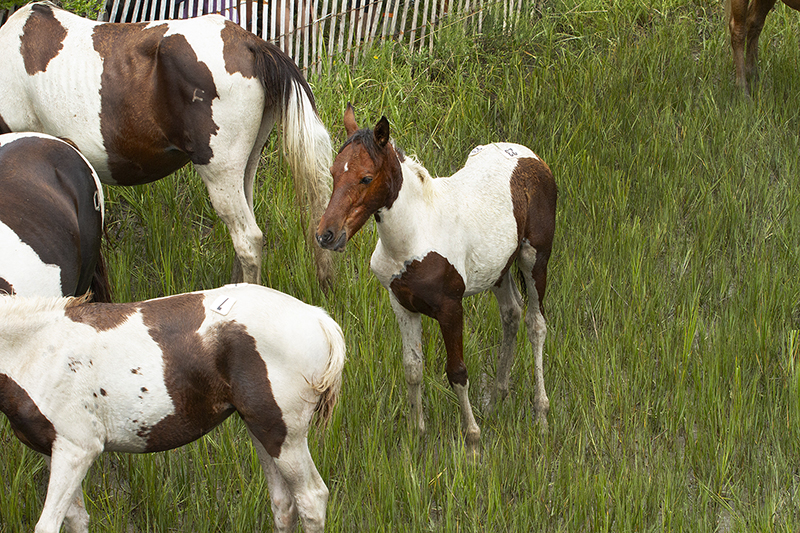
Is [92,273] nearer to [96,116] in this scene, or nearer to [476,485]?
[96,116]

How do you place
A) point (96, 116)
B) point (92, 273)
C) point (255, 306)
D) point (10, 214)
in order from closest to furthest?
point (255, 306) < point (10, 214) < point (92, 273) < point (96, 116)

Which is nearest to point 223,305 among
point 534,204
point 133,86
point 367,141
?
point 367,141

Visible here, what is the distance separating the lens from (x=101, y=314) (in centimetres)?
279

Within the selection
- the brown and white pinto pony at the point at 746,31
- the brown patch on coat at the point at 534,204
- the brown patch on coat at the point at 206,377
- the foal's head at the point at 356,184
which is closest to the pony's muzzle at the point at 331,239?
the foal's head at the point at 356,184

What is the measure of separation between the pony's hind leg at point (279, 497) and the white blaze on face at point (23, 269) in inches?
47.2

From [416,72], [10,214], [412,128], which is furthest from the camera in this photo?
[416,72]

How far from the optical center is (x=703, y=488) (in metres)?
3.47

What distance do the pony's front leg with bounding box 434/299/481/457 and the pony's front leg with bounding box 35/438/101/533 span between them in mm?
1679

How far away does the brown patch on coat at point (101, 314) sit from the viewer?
2.75 m

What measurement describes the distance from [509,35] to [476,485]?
18.1ft

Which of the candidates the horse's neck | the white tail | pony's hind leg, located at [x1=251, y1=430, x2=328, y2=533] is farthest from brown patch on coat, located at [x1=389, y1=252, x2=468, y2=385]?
the white tail

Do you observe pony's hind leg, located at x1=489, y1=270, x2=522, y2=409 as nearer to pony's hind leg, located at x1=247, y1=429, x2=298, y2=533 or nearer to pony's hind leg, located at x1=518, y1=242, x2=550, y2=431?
pony's hind leg, located at x1=518, y1=242, x2=550, y2=431

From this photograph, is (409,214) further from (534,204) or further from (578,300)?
(578,300)

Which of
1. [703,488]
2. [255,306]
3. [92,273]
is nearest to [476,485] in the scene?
[703,488]
